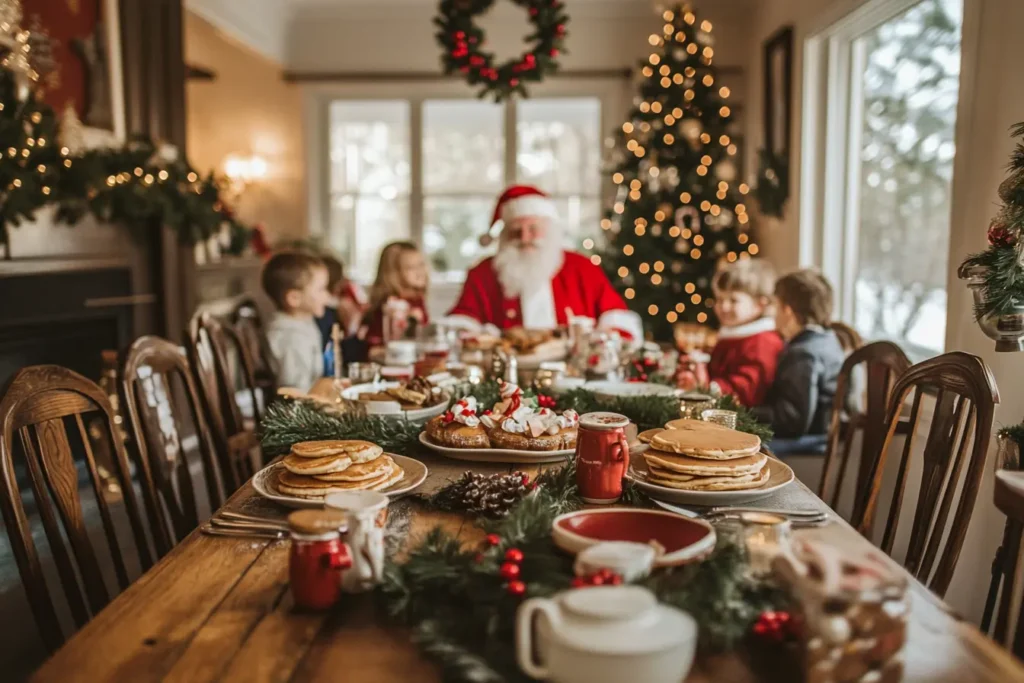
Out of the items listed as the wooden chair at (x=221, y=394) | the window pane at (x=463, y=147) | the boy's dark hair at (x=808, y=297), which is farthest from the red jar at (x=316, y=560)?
the window pane at (x=463, y=147)

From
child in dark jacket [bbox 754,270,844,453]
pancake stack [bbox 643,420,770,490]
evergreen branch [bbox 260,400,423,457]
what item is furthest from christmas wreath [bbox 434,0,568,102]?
pancake stack [bbox 643,420,770,490]

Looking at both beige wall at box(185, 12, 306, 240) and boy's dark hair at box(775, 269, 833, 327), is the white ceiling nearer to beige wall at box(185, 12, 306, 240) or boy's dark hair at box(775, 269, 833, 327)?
beige wall at box(185, 12, 306, 240)

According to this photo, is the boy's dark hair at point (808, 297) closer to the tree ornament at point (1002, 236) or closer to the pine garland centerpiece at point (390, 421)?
A: the tree ornament at point (1002, 236)

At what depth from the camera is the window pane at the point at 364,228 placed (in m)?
7.06

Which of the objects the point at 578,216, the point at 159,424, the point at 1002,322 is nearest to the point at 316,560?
the point at 159,424

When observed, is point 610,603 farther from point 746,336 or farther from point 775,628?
point 746,336

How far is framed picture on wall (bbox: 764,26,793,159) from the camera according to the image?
507 cm

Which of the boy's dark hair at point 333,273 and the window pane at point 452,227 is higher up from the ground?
the window pane at point 452,227

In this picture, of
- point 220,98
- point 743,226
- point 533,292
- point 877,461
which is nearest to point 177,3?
point 220,98

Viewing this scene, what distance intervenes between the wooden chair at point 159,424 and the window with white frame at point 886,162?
2738 millimetres

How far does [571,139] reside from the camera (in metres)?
6.91

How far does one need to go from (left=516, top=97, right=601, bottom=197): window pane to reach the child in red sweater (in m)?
3.67

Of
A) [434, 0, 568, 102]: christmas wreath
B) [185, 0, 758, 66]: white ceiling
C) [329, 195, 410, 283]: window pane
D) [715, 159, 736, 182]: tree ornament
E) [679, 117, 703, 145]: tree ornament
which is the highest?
[185, 0, 758, 66]: white ceiling

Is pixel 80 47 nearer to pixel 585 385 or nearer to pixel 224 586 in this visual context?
pixel 585 385
